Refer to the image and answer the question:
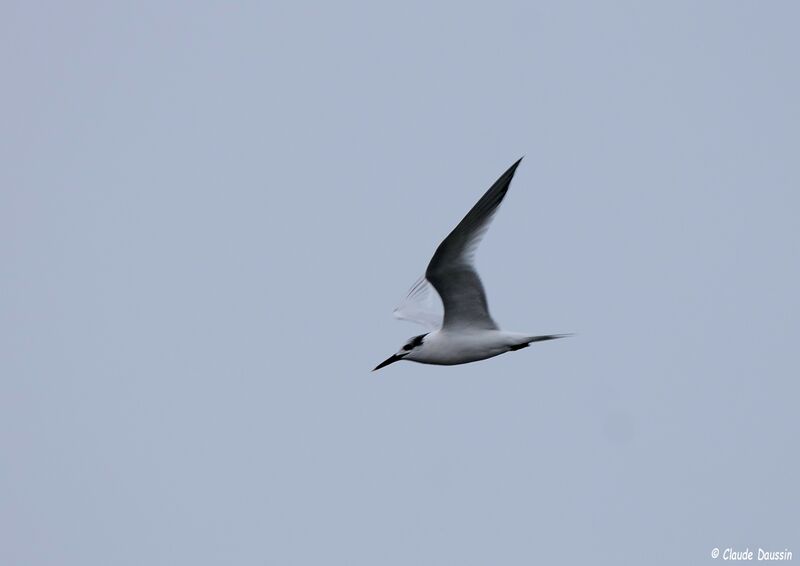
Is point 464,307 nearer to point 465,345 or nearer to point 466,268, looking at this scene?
point 465,345

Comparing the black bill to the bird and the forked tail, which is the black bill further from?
the forked tail

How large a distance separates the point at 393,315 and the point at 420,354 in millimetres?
2043

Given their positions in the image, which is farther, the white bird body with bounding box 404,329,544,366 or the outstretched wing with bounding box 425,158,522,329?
the white bird body with bounding box 404,329,544,366

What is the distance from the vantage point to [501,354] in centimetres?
1290

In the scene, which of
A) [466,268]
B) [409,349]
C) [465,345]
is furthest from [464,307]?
[409,349]

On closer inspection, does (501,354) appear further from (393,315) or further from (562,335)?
(393,315)

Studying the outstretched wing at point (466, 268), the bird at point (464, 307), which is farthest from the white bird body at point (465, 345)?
the outstretched wing at point (466, 268)

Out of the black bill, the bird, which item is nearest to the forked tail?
the bird

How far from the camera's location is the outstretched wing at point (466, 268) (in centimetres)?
1148

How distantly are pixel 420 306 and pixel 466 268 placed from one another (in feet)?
11.6

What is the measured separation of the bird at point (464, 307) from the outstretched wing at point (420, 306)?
0.84 m

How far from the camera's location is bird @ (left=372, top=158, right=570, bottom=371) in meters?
11.6

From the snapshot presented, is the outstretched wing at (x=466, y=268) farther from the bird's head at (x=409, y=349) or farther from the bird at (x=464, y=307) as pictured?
the bird's head at (x=409, y=349)

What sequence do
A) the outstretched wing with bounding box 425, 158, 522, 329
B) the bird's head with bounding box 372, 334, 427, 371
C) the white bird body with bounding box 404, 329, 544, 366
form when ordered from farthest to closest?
the bird's head with bounding box 372, 334, 427, 371 → the white bird body with bounding box 404, 329, 544, 366 → the outstretched wing with bounding box 425, 158, 522, 329
